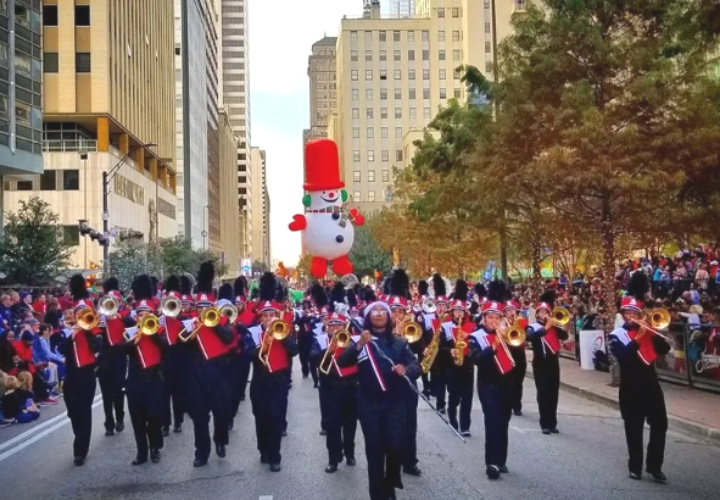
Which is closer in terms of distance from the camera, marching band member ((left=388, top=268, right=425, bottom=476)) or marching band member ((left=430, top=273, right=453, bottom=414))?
marching band member ((left=388, top=268, right=425, bottom=476))

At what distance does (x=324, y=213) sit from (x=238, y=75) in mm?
167711

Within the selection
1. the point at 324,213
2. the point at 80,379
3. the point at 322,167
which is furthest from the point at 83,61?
the point at 80,379

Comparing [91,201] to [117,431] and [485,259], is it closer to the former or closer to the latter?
[485,259]

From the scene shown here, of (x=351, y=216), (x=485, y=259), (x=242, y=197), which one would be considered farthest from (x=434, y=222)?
(x=242, y=197)

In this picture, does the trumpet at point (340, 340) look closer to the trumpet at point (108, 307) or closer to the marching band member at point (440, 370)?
the trumpet at point (108, 307)

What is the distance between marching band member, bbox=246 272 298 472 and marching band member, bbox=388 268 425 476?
1320mm

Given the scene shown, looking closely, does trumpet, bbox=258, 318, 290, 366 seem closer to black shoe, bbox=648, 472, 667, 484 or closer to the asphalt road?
the asphalt road

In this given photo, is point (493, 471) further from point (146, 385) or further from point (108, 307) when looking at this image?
point (108, 307)

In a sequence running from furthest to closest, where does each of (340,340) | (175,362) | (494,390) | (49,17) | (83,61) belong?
(83,61) < (49,17) < (175,362) < (494,390) < (340,340)

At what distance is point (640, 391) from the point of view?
27.9 feet

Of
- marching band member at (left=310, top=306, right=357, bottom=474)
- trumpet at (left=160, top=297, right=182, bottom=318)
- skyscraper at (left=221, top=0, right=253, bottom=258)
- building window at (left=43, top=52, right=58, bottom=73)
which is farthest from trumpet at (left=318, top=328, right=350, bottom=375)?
skyscraper at (left=221, top=0, right=253, bottom=258)

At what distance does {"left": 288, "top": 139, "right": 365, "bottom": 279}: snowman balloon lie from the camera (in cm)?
2159

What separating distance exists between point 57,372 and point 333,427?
10.2 metres

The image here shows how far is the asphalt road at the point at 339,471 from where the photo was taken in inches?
319
